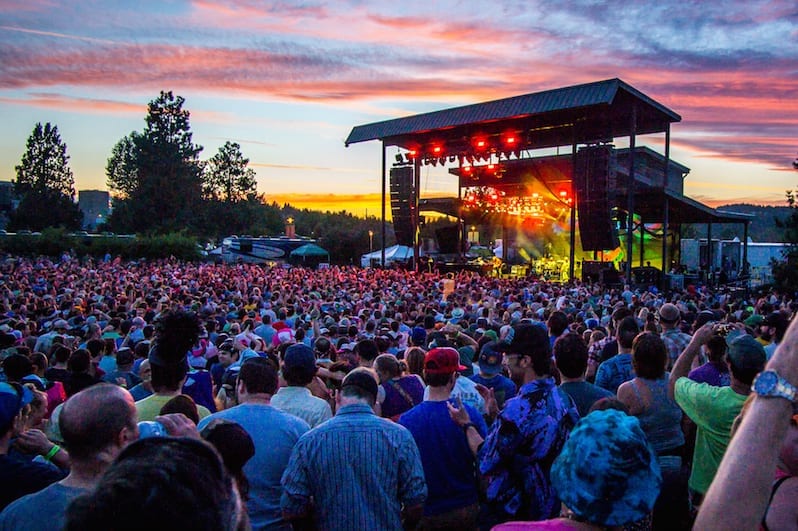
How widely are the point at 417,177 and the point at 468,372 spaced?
23.5 m

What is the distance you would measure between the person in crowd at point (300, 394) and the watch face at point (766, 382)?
8.75ft

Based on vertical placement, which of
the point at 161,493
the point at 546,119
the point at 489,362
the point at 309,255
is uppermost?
the point at 546,119

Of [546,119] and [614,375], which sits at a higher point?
[546,119]

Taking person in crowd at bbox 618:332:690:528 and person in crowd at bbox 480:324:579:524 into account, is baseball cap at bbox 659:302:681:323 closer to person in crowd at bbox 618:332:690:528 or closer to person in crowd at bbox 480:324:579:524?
person in crowd at bbox 618:332:690:528

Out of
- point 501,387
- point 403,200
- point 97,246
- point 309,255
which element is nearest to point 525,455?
point 501,387

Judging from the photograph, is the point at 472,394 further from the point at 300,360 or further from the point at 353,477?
the point at 353,477

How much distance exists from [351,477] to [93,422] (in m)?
1.07

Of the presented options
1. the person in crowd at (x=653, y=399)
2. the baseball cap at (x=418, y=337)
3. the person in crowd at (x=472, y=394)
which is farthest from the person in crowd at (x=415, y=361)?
the baseball cap at (x=418, y=337)

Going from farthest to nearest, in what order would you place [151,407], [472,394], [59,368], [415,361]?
1. [59,368]
2. [415,361]
3. [472,394]
4. [151,407]

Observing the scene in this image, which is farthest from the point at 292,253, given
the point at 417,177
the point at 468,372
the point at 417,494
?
the point at 417,494

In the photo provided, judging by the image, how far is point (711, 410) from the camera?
279cm

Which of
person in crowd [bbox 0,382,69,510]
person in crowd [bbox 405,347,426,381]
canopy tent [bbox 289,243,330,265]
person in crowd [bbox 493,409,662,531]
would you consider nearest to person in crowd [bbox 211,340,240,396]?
person in crowd [bbox 405,347,426,381]

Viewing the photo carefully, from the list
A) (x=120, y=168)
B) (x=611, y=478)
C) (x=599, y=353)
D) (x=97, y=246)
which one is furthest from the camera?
(x=120, y=168)

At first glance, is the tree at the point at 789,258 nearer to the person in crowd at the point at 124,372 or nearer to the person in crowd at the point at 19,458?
the person in crowd at the point at 124,372
